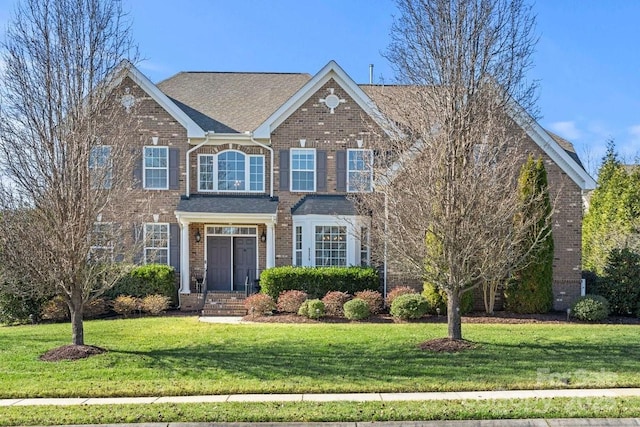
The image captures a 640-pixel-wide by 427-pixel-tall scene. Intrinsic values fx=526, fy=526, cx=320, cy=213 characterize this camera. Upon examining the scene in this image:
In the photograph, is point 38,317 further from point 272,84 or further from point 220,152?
point 272,84

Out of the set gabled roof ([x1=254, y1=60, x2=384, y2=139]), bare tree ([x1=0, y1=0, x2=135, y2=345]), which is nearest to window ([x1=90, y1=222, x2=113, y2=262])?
bare tree ([x1=0, y1=0, x2=135, y2=345])

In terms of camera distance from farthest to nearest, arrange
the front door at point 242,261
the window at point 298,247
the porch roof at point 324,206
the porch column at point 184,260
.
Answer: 1. the front door at point 242,261
2. the window at point 298,247
3. the porch column at point 184,260
4. the porch roof at point 324,206

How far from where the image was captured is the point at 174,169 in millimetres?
18797

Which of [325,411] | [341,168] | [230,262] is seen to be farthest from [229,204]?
[325,411]

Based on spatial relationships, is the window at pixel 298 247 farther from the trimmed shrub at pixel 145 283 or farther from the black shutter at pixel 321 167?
the trimmed shrub at pixel 145 283

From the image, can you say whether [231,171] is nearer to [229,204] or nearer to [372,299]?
[229,204]

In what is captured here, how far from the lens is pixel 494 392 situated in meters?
7.94

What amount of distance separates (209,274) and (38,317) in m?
5.63

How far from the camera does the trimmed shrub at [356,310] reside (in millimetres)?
14750

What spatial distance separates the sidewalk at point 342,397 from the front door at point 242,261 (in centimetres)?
1144

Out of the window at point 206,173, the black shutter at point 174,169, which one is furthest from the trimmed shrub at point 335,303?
the black shutter at point 174,169

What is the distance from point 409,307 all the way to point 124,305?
8676 millimetres

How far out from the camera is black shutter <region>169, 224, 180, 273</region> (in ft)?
61.0

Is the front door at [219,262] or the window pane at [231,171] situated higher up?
the window pane at [231,171]
